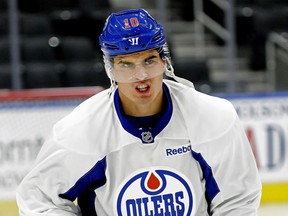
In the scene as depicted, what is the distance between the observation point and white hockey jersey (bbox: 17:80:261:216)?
2111mm

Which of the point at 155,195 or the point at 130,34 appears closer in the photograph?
the point at 130,34

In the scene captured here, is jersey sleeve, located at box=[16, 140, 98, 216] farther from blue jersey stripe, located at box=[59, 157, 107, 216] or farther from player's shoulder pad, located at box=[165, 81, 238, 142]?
player's shoulder pad, located at box=[165, 81, 238, 142]

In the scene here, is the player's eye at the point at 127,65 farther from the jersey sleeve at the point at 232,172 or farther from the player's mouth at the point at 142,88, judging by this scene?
the jersey sleeve at the point at 232,172

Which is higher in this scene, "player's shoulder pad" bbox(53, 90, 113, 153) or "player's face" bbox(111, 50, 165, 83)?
"player's face" bbox(111, 50, 165, 83)

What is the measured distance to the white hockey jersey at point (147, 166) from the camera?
6.93ft

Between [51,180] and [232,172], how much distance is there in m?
0.47

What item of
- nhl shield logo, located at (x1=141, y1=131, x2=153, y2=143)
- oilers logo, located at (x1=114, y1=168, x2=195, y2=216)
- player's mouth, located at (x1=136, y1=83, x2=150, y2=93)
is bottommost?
oilers logo, located at (x1=114, y1=168, x2=195, y2=216)

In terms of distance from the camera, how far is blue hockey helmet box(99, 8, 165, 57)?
2037mm

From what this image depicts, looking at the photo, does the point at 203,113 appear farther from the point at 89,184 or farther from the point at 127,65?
the point at 89,184

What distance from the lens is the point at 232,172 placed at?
2.13 m

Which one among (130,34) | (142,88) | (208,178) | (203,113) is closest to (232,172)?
(208,178)

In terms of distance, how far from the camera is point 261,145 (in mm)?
5301

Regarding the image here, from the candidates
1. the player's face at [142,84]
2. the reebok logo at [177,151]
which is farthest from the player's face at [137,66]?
the reebok logo at [177,151]

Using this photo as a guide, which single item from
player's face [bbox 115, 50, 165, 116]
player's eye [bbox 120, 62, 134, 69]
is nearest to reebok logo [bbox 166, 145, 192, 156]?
player's face [bbox 115, 50, 165, 116]
